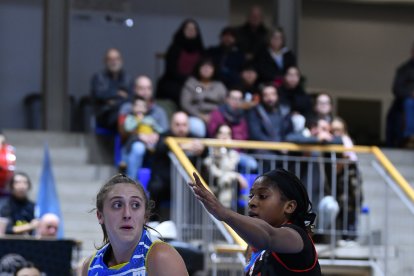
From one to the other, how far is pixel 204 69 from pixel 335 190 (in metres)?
A: 2.38

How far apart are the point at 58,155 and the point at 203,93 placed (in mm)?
1795

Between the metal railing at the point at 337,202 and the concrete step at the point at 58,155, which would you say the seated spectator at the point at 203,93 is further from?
the metal railing at the point at 337,202

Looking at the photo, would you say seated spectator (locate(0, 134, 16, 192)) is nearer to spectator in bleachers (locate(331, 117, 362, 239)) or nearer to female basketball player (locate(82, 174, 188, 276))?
spectator in bleachers (locate(331, 117, 362, 239))

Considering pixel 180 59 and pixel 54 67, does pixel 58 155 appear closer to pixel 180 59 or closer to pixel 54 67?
pixel 54 67

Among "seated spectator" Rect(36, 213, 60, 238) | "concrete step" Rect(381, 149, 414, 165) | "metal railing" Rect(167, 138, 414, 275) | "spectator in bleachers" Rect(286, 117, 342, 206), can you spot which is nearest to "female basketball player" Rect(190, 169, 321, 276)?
"seated spectator" Rect(36, 213, 60, 238)

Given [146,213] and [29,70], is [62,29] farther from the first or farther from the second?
[146,213]

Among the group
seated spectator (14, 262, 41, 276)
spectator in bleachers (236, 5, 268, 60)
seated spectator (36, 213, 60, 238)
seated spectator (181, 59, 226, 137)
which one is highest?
spectator in bleachers (236, 5, 268, 60)

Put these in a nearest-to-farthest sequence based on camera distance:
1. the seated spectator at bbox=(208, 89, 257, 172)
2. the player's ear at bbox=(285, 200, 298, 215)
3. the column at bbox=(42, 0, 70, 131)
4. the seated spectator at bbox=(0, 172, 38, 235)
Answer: the player's ear at bbox=(285, 200, 298, 215) → the seated spectator at bbox=(0, 172, 38, 235) → the seated spectator at bbox=(208, 89, 257, 172) → the column at bbox=(42, 0, 70, 131)

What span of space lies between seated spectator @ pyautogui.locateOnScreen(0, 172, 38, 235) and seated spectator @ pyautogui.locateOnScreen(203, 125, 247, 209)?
1.79 metres

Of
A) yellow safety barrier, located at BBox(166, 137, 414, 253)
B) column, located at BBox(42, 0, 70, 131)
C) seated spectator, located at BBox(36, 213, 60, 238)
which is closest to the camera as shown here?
seated spectator, located at BBox(36, 213, 60, 238)

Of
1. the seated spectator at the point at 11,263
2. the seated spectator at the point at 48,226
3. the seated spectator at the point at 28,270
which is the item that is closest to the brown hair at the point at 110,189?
the seated spectator at the point at 28,270

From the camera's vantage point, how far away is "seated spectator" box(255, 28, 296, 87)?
15509 mm

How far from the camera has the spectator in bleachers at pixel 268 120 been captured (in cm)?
1389

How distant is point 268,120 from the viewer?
13977 mm
